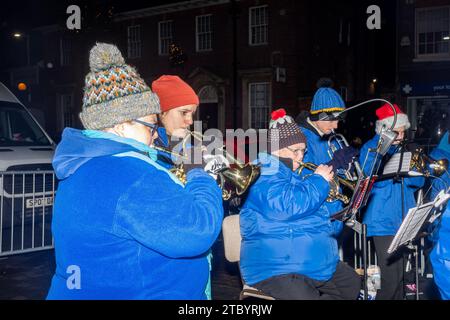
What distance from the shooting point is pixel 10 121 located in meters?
7.99

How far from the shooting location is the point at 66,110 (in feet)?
101

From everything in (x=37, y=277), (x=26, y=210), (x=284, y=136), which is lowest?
Result: (x=37, y=277)

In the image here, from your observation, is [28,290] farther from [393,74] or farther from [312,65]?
[393,74]

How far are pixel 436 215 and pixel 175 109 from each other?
2.17 m

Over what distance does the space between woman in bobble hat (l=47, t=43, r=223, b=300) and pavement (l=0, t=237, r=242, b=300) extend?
3.66m

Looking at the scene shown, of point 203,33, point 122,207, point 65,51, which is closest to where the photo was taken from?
point 122,207

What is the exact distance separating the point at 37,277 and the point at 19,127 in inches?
121

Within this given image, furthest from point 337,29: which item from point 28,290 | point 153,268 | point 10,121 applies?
point 153,268

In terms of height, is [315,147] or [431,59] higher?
[431,59]

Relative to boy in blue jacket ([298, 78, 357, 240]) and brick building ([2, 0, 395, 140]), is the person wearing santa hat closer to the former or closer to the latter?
boy in blue jacket ([298, 78, 357, 240])

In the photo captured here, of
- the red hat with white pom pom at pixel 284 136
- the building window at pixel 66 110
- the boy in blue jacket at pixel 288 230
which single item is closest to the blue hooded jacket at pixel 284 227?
the boy in blue jacket at pixel 288 230

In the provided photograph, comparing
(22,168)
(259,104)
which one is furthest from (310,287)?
(259,104)

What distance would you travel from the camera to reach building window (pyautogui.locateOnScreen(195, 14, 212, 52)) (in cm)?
2353

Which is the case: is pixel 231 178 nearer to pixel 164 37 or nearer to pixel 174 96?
pixel 174 96
